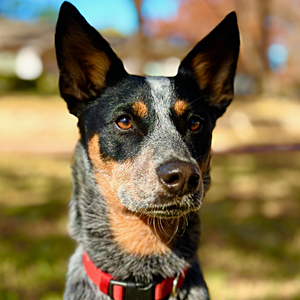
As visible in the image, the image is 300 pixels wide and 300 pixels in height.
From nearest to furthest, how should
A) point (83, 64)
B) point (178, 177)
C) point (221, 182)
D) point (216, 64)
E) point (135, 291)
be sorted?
point (178, 177) → point (135, 291) → point (83, 64) → point (216, 64) → point (221, 182)

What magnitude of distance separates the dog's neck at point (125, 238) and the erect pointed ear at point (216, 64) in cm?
90

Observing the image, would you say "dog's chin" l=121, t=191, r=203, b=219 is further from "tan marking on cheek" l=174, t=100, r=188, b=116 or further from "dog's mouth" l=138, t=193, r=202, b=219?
"tan marking on cheek" l=174, t=100, r=188, b=116

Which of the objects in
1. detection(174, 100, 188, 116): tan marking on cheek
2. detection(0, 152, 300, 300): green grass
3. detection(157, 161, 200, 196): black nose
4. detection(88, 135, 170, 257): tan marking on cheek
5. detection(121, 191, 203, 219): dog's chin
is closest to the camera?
detection(157, 161, 200, 196): black nose

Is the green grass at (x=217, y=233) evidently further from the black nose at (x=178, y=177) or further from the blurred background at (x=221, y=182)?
the black nose at (x=178, y=177)

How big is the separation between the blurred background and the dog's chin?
67.9 inches

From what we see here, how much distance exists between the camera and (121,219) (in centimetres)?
245

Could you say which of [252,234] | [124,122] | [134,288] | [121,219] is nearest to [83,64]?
[124,122]

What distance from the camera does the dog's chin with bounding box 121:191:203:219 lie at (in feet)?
6.88

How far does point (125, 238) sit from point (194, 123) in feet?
2.79

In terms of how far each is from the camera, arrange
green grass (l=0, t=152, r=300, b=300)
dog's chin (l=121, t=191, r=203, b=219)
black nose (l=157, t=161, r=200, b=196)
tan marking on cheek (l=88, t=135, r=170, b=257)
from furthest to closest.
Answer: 1. green grass (l=0, t=152, r=300, b=300)
2. tan marking on cheek (l=88, t=135, r=170, b=257)
3. dog's chin (l=121, t=191, r=203, b=219)
4. black nose (l=157, t=161, r=200, b=196)

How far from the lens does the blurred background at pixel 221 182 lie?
396cm

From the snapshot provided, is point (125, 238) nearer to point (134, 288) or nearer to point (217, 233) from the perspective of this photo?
point (134, 288)

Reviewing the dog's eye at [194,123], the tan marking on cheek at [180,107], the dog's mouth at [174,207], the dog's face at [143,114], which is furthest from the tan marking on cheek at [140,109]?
the dog's mouth at [174,207]

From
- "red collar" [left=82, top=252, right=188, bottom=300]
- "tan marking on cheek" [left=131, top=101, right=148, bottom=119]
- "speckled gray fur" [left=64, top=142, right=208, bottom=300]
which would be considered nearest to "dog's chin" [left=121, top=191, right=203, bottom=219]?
"speckled gray fur" [left=64, top=142, right=208, bottom=300]
